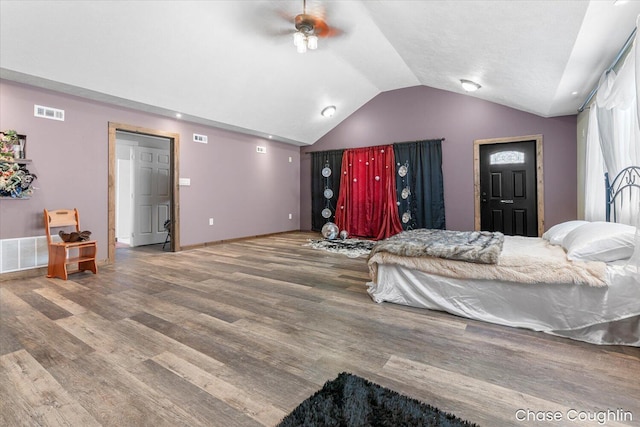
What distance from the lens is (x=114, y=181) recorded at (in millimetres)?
4344

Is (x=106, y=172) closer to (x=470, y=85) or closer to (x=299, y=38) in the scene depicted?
(x=299, y=38)

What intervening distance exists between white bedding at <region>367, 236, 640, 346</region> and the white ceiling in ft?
6.35

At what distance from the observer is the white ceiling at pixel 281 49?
8.70 feet

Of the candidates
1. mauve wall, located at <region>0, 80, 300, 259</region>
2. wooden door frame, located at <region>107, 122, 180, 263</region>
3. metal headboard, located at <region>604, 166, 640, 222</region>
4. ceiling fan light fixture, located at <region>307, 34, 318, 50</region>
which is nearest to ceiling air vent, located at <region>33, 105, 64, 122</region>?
mauve wall, located at <region>0, 80, 300, 259</region>

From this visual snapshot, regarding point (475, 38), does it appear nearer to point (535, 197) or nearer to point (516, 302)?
point (516, 302)

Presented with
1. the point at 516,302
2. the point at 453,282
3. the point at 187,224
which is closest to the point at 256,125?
the point at 187,224

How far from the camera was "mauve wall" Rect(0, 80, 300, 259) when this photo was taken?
3619mm

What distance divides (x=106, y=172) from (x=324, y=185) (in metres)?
4.48

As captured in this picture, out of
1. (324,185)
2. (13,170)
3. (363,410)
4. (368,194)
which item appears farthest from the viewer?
(324,185)

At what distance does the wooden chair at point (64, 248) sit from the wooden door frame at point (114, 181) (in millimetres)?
423

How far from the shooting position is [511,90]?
432 cm

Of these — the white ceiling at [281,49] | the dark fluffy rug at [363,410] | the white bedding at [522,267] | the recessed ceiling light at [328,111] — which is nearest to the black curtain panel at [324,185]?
the recessed ceiling light at [328,111]

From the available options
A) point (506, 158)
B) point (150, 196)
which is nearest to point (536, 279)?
point (506, 158)

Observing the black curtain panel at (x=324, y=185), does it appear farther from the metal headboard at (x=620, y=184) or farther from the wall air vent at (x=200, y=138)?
the metal headboard at (x=620, y=184)
